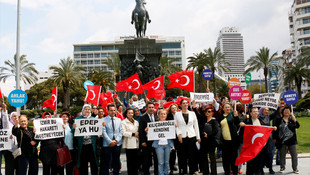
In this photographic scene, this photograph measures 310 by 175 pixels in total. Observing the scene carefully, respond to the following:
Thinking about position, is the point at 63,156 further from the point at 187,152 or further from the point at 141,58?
the point at 141,58

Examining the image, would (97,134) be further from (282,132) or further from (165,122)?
(282,132)

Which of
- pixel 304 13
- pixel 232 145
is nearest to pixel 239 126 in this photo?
pixel 232 145

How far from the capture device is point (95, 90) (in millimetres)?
9219

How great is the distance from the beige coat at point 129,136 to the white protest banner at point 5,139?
2734 mm

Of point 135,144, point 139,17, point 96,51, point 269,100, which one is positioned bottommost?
point 135,144

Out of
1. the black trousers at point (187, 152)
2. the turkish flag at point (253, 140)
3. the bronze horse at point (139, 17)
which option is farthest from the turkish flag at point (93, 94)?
the bronze horse at point (139, 17)

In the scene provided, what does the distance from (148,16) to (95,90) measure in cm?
845

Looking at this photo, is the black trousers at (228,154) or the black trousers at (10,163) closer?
the black trousers at (10,163)

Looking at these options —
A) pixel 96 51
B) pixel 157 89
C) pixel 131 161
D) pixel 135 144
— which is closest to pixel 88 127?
pixel 135 144

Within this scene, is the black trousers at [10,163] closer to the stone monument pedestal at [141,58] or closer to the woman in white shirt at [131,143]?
the woman in white shirt at [131,143]

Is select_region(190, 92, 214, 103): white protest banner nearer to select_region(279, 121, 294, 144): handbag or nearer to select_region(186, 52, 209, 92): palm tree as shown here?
select_region(279, 121, 294, 144): handbag

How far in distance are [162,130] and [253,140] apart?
227 cm

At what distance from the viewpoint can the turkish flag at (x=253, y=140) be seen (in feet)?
20.9

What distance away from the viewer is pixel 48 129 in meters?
6.45
